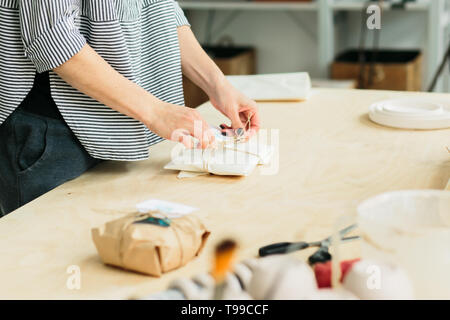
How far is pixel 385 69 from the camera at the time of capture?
327 centimetres

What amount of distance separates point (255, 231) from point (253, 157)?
29 cm

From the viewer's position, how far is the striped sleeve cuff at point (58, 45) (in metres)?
1.09

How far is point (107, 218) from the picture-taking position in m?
1.01

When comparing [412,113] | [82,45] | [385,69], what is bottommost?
[385,69]

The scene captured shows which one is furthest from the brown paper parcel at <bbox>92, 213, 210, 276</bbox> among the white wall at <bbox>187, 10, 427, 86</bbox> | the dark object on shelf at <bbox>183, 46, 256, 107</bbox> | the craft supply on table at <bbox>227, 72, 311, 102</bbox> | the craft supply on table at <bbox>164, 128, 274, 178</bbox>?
the white wall at <bbox>187, 10, 427, 86</bbox>

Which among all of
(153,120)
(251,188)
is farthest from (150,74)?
(251,188)

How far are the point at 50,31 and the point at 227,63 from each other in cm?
255

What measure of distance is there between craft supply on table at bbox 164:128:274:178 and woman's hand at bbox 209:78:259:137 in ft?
0.37

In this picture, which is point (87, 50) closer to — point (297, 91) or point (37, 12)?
point (37, 12)

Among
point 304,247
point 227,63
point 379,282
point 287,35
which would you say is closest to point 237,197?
point 304,247

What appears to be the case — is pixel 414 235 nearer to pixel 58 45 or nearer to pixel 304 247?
pixel 304 247

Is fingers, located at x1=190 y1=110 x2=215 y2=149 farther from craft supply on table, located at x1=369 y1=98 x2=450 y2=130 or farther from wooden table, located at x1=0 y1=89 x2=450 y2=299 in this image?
craft supply on table, located at x1=369 y1=98 x2=450 y2=130

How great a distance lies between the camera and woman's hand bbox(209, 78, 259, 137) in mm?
1366

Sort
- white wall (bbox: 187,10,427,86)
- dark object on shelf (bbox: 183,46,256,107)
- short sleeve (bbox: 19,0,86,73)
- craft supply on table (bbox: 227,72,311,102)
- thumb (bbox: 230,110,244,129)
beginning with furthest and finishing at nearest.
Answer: white wall (bbox: 187,10,427,86)
dark object on shelf (bbox: 183,46,256,107)
craft supply on table (bbox: 227,72,311,102)
thumb (bbox: 230,110,244,129)
short sleeve (bbox: 19,0,86,73)
